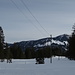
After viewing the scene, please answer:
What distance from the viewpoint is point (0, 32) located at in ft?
279

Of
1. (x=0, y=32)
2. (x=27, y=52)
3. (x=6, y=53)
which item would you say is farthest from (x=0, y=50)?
(x=27, y=52)

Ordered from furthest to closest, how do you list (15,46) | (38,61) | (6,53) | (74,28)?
(15,46), (6,53), (74,28), (38,61)

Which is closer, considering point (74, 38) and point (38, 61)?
point (38, 61)

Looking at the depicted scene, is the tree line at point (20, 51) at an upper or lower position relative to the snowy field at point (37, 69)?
upper

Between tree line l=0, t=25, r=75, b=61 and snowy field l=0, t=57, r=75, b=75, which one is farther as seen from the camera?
tree line l=0, t=25, r=75, b=61

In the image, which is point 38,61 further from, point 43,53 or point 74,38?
point 43,53

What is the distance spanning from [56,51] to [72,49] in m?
93.5

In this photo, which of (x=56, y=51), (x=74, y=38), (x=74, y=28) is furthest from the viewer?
(x=56, y=51)

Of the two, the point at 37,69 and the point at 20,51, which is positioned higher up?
the point at 20,51

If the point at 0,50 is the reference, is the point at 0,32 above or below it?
above

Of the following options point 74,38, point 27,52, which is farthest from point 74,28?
point 27,52

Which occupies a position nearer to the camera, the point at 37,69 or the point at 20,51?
the point at 37,69

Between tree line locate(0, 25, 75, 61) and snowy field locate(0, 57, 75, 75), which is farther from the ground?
tree line locate(0, 25, 75, 61)

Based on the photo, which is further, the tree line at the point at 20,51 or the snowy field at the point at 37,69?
the tree line at the point at 20,51
